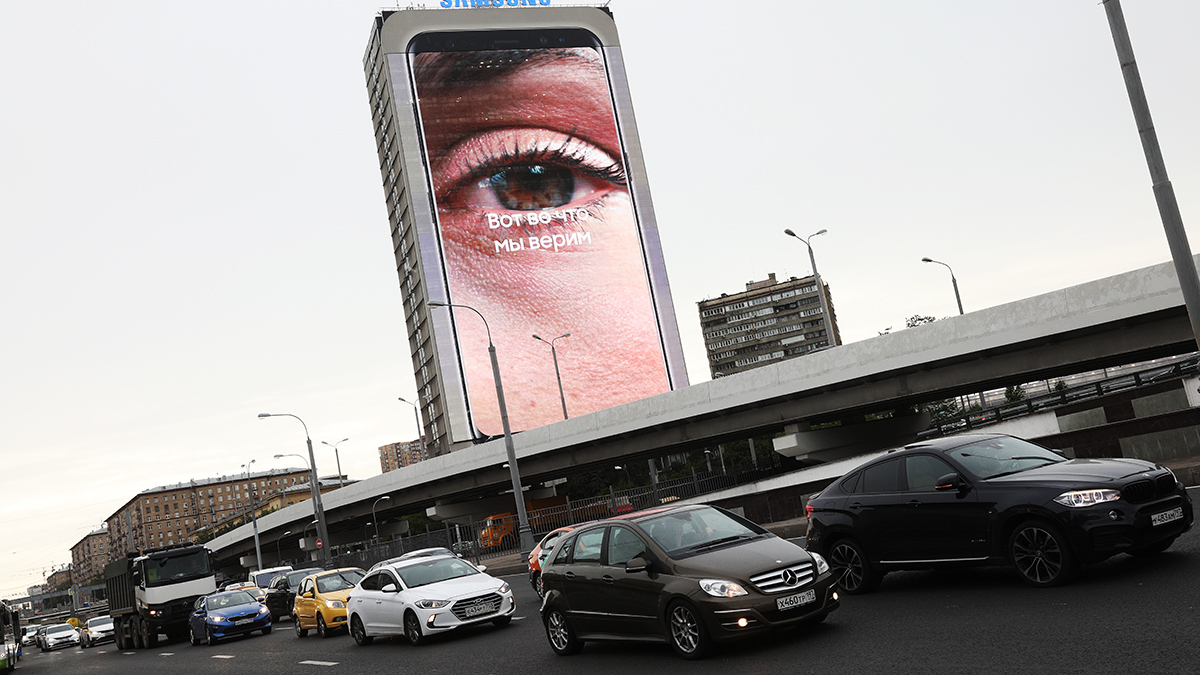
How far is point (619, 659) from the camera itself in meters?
10.9

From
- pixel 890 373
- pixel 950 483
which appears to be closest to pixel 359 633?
pixel 950 483

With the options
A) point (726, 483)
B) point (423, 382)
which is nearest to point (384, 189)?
point (423, 382)

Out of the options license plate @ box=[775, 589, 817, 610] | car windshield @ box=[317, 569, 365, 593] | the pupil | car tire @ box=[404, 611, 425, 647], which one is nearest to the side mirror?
license plate @ box=[775, 589, 817, 610]

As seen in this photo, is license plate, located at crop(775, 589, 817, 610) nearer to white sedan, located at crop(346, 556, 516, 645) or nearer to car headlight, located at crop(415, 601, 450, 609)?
white sedan, located at crop(346, 556, 516, 645)

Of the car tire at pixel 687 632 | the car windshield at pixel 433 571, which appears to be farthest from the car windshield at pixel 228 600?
the car tire at pixel 687 632

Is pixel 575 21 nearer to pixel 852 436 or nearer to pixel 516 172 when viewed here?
pixel 516 172

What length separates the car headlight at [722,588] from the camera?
31.0 feet

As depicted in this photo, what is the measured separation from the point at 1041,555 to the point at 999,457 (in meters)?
1.10

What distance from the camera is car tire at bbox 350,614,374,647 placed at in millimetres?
17241

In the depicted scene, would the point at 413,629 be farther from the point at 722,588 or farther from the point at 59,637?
the point at 59,637

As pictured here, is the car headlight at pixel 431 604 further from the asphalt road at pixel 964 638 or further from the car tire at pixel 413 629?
the asphalt road at pixel 964 638

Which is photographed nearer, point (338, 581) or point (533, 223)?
point (338, 581)

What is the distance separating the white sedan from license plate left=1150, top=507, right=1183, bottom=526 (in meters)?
9.26

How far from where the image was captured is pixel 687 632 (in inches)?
388
